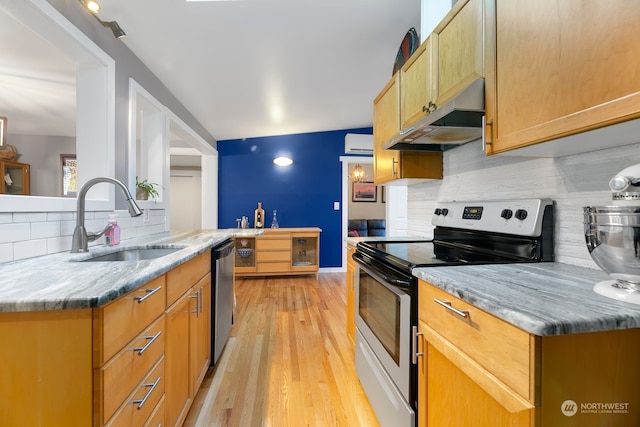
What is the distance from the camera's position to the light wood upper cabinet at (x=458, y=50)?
1148mm

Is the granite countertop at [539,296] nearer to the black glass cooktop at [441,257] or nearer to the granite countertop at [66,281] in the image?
the black glass cooktop at [441,257]

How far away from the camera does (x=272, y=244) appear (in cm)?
421

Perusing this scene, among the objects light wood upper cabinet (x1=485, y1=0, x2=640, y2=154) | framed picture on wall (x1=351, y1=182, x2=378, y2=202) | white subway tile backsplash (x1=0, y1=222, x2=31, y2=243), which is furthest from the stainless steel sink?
framed picture on wall (x1=351, y1=182, x2=378, y2=202)

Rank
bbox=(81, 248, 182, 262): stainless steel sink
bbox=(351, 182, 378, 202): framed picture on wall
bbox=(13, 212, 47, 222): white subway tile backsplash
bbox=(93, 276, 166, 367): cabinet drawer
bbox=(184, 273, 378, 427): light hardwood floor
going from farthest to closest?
bbox=(351, 182, 378, 202): framed picture on wall < bbox=(81, 248, 182, 262): stainless steel sink < bbox=(184, 273, 378, 427): light hardwood floor < bbox=(13, 212, 47, 222): white subway tile backsplash < bbox=(93, 276, 166, 367): cabinet drawer

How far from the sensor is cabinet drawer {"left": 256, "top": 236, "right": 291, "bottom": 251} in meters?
4.19

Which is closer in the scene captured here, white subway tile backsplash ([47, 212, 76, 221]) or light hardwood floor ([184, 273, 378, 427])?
white subway tile backsplash ([47, 212, 76, 221])

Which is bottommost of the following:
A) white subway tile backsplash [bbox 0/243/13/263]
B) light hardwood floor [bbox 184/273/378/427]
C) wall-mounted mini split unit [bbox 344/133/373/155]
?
light hardwood floor [bbox 184/273/378/427]

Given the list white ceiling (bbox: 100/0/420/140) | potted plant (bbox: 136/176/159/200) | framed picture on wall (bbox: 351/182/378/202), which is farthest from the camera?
framed picture on wall (bbox: 351/182/378/202)

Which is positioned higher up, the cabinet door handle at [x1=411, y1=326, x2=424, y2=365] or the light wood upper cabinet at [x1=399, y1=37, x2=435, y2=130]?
the light wood upper cabinet at [x1=399, y1=37, x2=435, y2=130]

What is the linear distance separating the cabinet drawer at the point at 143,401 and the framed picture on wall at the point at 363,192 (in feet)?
19.2

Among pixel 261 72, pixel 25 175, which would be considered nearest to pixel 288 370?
pixel 261 72

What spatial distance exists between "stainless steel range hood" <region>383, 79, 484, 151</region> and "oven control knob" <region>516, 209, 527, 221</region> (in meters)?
0.44

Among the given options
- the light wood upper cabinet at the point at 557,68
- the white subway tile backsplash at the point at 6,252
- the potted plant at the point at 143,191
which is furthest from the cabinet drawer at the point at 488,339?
the potted plant at the point at 143,191

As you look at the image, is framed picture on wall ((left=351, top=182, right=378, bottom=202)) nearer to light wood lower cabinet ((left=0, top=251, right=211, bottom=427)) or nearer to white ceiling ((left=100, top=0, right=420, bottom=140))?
white ceiling ((left=100, top=0, right=420, bottom=140))
